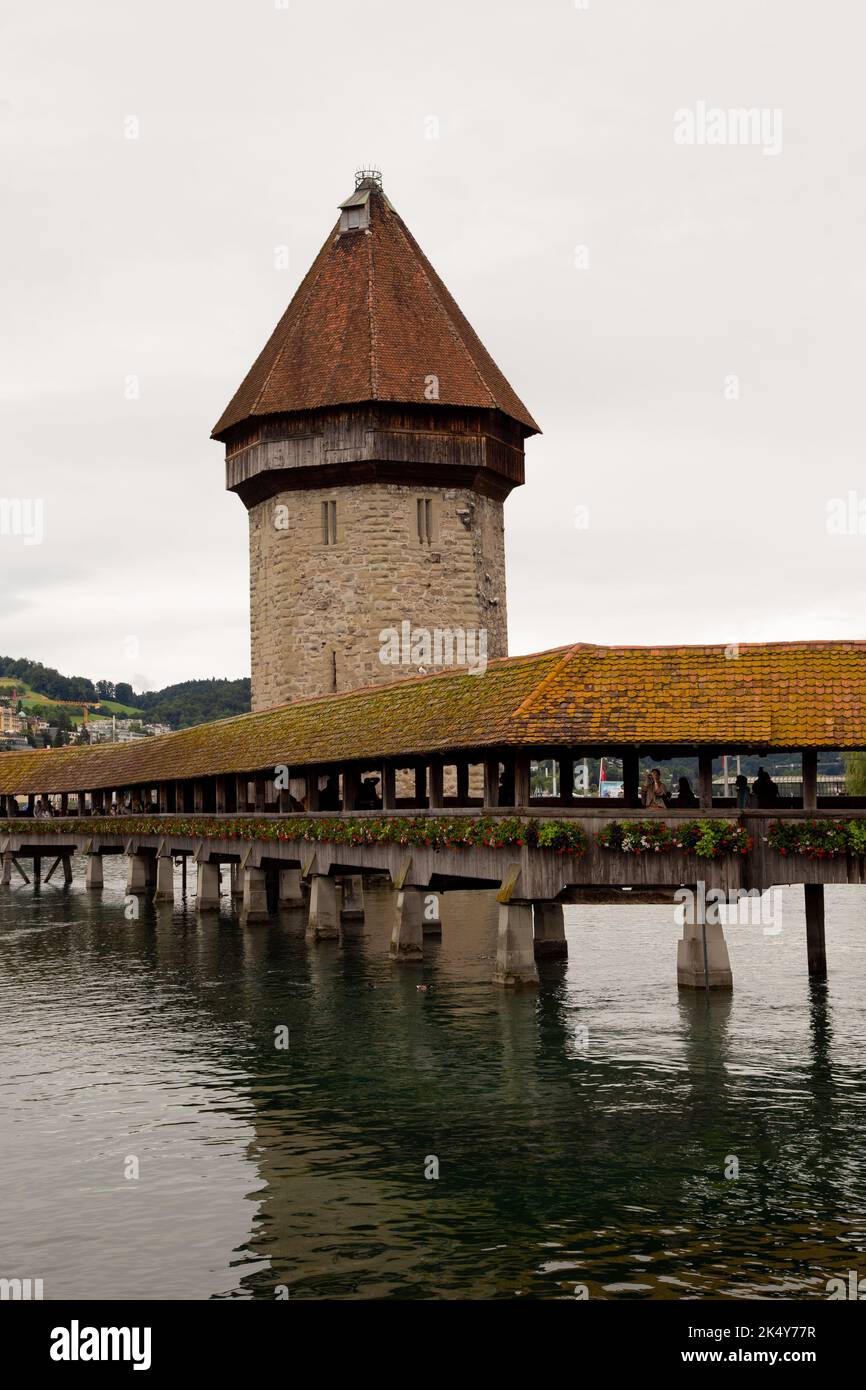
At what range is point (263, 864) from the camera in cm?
3916

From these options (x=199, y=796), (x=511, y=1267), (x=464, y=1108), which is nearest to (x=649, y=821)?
(x=464, y=1108)

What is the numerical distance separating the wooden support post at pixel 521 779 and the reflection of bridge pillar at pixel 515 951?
5.62 feet

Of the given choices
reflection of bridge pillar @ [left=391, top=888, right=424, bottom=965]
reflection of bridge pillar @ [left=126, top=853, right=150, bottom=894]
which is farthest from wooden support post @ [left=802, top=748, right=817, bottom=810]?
reflection of bridge pillar @ [left=126, top=853, right=150, bottom=894]

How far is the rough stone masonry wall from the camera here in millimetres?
53688

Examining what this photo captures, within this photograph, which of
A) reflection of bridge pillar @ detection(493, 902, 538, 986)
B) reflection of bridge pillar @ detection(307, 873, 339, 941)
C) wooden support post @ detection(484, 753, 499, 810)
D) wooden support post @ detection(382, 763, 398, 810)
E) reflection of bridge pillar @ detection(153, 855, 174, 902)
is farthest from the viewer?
reflection of bridge pillar @ detection(153, 855, 174, 902)

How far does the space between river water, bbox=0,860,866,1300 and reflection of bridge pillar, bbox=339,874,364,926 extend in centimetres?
1006

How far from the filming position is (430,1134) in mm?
15836

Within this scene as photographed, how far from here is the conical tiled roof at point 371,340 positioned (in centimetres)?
5356

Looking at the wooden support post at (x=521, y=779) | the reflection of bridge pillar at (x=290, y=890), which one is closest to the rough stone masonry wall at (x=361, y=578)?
the reflection of bridge pillar at (x=290, y=890)

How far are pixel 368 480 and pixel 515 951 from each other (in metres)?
30.5

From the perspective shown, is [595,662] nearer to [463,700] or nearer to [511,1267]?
[463,700]

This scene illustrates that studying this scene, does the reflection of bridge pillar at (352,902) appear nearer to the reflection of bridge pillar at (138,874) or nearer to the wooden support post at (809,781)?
the reflection of bridge pillar at (138,874)

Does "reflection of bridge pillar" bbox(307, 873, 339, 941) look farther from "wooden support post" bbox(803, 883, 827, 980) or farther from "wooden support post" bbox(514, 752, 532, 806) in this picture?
"wooden support post" bbox(803, 883, 827, 980)

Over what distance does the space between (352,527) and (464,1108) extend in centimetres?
3822
